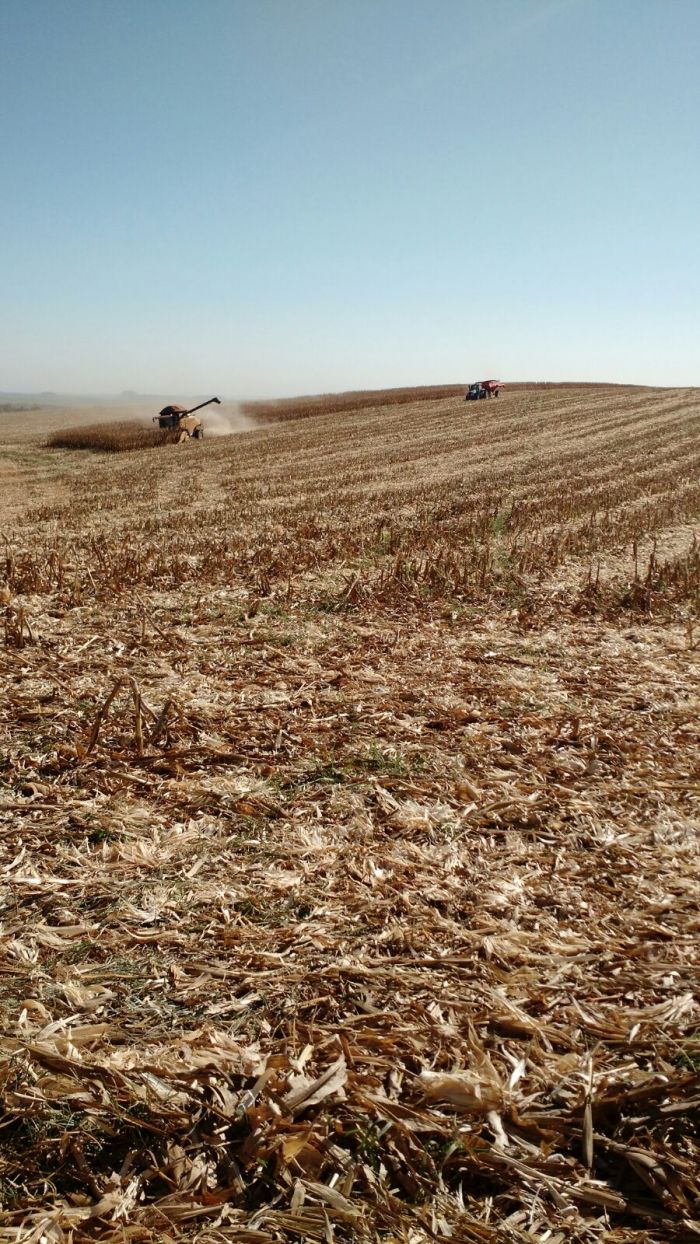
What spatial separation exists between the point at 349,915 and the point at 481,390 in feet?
165

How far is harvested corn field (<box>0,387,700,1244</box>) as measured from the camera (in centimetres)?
235

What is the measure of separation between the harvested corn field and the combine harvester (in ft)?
141

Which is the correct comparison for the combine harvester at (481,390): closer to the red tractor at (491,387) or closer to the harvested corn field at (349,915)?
the red tractor at (491,387)

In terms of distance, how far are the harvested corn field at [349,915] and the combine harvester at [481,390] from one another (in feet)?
141

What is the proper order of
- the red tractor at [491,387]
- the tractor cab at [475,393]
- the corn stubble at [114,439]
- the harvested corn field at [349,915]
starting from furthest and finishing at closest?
the red tractor at [491,387], the tractor cab at [475,393], the corn stubble at [114,439], the harvested corn field at [349,915]

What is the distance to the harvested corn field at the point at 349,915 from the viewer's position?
235 centimetres

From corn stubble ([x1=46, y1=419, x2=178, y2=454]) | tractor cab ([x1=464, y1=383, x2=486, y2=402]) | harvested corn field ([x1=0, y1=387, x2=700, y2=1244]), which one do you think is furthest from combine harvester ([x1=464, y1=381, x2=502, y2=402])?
harvested corn field ([x1=0, y1=387, x2=700, y2=1244])

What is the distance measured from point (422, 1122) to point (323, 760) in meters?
2.74

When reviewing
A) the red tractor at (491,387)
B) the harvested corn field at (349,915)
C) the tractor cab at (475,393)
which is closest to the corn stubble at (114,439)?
the tractor cab at (475,393)

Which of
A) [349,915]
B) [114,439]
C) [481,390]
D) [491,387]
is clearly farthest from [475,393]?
[349,915]

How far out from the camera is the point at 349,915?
3549 millimetres

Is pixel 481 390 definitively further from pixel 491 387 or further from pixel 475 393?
pixel 491 387

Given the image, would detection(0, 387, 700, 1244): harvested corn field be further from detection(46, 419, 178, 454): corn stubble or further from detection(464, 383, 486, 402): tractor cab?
detection(464, 383, 486, 402): tractor cab

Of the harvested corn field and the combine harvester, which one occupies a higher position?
the combine harvester
